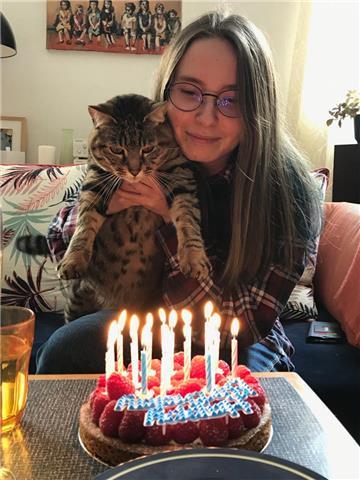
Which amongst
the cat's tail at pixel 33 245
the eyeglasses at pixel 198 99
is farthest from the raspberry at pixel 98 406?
the cat's tail at pixel 33 245

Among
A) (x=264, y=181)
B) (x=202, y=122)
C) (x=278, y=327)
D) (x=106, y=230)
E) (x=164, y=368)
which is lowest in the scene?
(x=278, y=327)

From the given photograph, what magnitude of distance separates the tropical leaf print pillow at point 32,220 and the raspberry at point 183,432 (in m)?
1.21

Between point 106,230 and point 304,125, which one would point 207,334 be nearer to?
point 106,230

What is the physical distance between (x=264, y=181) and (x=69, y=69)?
185 cm

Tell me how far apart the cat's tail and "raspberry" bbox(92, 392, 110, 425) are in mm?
993

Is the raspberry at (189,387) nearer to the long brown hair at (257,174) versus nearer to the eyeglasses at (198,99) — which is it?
the long brown hair at (257,174)

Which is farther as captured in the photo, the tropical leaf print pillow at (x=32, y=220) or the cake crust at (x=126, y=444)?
the tropical leaf print pillow at (x=32, y=220)

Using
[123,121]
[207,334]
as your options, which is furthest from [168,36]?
[207,334]

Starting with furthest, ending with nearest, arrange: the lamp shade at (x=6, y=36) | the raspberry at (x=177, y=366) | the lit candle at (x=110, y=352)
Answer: the lamp shade at (x=6, y=36) < the raspberry at (x=177, y=366) < the lit candle at (x=110, y=352)

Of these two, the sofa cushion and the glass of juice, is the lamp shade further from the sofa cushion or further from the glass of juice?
the glass of juice

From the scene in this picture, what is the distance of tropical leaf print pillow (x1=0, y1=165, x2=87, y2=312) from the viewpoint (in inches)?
74.2

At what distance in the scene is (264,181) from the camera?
1305 mm

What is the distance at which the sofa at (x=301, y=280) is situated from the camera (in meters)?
1.61

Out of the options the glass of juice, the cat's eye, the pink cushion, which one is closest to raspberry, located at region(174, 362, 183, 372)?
the glass of juice
